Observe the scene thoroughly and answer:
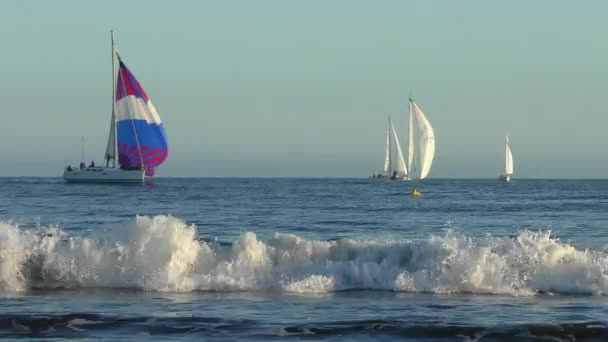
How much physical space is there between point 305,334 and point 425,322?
2.06 meters

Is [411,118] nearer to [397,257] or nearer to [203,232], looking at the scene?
[203,232]

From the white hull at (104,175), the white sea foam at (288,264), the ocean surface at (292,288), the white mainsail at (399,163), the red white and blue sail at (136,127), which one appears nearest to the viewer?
the ocean surface at (292,288)

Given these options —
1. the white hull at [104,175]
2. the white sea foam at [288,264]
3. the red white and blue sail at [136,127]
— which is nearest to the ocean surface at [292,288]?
the white sea foam at [288,264]

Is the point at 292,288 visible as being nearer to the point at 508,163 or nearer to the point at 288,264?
the point at 288,264

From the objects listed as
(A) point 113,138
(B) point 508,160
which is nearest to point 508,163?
(B) point 508,160

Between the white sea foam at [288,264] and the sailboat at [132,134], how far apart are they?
70.5m

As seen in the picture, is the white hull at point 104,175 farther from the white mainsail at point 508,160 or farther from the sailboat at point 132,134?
the white mainsail at point 508,160

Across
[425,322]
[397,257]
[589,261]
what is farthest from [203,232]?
[425,322]

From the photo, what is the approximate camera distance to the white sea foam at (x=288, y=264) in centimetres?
1998

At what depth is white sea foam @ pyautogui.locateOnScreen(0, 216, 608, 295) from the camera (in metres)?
20.0

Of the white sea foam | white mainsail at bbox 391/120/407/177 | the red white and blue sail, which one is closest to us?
the white sea foam

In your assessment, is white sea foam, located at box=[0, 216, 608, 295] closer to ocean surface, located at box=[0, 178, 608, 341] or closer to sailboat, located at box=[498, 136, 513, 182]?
ocean surface, located at box=[0, 178, 608, 341]

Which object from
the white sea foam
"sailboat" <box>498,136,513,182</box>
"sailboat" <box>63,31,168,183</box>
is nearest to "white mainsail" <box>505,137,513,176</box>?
"sailboat" <box>498,136,513,182</box>

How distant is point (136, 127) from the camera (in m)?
92.2
